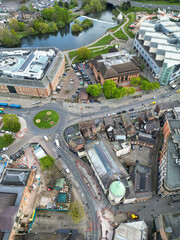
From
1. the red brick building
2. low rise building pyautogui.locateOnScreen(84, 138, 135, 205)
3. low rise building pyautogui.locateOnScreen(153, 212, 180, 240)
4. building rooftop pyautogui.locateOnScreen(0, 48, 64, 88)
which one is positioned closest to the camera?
low rise building pyautogui.locateOnScreen(153, 212, 180, 240)

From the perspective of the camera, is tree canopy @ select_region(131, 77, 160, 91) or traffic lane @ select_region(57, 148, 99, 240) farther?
tree canopy @ select_region(131, 77, 160, 91)

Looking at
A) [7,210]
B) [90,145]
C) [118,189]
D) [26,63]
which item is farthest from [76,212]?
[26,63]

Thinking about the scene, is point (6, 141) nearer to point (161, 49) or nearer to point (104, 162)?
point (104, 162)

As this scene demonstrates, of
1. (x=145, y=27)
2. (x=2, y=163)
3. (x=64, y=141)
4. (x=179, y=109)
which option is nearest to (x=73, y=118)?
(x=64, y=141)

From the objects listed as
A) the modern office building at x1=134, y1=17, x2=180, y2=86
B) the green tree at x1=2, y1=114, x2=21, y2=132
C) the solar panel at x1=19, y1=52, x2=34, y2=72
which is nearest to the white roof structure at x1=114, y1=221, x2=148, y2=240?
the green tree at x1=2, y1=114, x2=21, y2=132

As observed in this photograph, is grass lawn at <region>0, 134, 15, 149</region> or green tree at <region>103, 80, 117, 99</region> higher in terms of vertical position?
green tree at <region>103, 80, 117, 99</region>

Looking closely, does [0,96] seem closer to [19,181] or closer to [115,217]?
[19,181]

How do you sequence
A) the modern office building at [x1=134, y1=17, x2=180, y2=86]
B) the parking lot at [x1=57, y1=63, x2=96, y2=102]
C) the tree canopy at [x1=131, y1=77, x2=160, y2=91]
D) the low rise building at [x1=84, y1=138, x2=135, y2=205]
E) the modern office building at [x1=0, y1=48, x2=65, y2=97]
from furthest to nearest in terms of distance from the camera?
1. the parking lot at [x1=57, y1=63, x2=96, y2=102]
2. the modern office building at [x1=134, y1=17, x2=180, y2=86]
3. the tree canopy at [x1=131, y1=77, x2=160, y2=91]
4. the modern office building at [x1=0, y1=48, x2=65, y2=97]
5. the low rise building at [x1=84, y1=138, x2=135, y2=205]

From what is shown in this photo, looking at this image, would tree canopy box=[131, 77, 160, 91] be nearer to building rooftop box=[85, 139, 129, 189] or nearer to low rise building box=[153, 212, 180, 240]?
building rooftop box=[85, 139, 129, 189]
